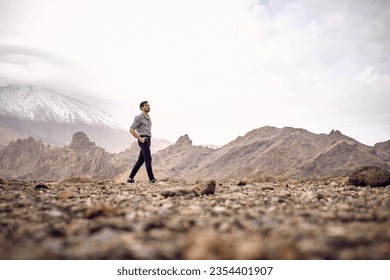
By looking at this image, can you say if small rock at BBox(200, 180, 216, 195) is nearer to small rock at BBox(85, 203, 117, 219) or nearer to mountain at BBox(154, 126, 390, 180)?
small rock at BBox(85, 203, 117, 219)

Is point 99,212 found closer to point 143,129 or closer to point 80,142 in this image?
point 143,129

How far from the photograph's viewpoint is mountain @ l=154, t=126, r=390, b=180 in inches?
2594

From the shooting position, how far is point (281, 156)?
8000cm

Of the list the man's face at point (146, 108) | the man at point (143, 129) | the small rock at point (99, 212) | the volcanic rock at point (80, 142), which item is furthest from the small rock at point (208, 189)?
the volcanic rock at point (80, 142)

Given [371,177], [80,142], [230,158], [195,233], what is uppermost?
[80,142]

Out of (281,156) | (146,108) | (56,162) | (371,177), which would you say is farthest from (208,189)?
(56,162)

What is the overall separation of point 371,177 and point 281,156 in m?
72.4

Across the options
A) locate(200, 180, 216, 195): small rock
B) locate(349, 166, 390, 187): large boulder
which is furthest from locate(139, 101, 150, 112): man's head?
locate(349, 166, 390, 187): large boulder

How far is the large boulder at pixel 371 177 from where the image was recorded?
955 centimetres

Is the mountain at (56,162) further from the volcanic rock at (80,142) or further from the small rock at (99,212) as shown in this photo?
the small rock at (99,212)

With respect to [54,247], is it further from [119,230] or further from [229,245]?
[229,245]

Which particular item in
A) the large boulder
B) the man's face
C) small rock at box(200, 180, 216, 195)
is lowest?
small rock at box(200, 180, 216, 195)

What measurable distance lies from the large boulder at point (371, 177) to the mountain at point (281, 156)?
44.4 meters

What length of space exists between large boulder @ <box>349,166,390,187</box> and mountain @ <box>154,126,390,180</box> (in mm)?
44409
